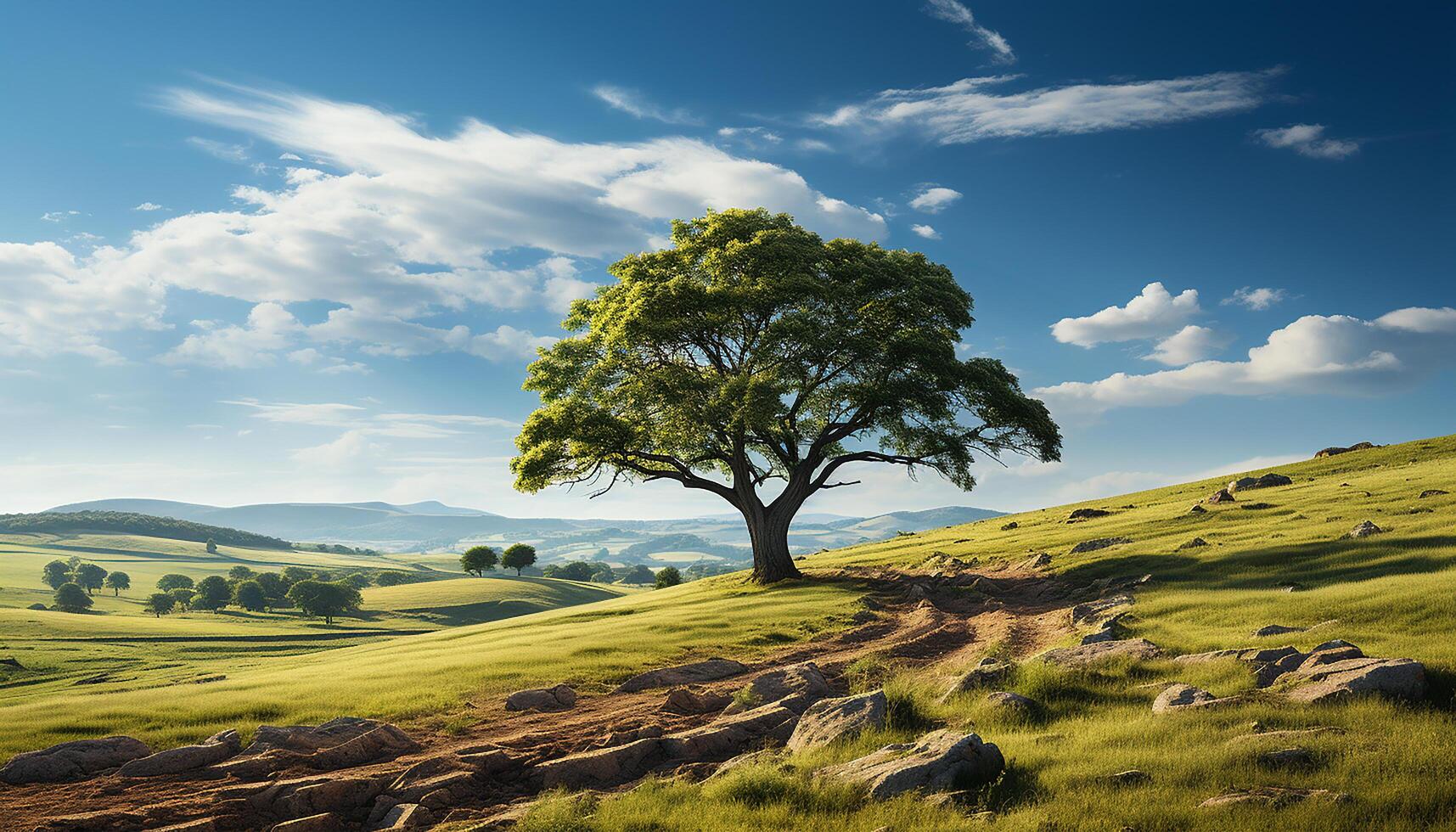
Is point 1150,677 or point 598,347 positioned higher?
point 598,347

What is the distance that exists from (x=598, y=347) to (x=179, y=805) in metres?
31.9

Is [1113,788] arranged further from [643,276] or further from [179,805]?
[643,276]

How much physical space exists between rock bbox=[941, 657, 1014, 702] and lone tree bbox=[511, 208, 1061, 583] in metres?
21.2

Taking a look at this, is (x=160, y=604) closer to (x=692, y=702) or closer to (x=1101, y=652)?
(x=692, y=702)

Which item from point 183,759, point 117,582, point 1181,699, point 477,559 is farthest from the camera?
point 117,582

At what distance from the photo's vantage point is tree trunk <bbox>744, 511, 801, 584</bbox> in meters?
43.2

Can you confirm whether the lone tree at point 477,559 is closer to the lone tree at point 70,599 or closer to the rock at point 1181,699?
the lone tree at point 70,599

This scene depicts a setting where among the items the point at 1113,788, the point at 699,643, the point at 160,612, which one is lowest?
the point at 160,612

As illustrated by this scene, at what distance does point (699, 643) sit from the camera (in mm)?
26141

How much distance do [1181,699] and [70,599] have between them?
194m

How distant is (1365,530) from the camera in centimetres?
2816

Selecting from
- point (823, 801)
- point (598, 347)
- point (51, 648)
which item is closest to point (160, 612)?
point (51, 648)

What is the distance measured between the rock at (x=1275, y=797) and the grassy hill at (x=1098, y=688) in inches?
6.0

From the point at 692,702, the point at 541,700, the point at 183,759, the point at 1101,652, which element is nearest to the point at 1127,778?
the point at 1101,652
